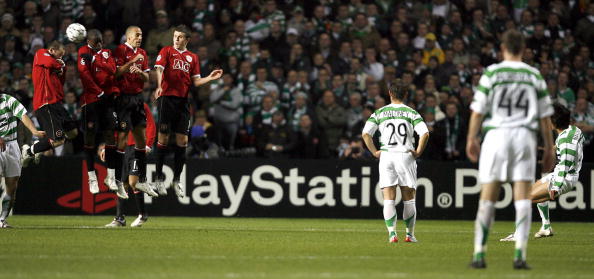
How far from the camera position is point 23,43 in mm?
22422

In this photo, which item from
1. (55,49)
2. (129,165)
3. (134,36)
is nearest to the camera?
(55,49)

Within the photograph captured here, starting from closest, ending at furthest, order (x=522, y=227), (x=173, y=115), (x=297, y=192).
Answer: (x=522, y=227) → (x=173, y=115) → (x=297, y=192)

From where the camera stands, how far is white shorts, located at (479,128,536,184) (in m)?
9.43

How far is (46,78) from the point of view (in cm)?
1482

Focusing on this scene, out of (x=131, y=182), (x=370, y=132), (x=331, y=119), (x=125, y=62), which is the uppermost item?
(x=125, y=62)

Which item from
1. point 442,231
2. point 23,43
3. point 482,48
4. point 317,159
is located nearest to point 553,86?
point 482,48

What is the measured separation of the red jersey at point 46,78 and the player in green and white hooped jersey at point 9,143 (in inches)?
13.3

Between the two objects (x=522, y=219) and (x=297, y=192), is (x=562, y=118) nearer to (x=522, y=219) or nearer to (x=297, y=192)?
(x=522, y=219)

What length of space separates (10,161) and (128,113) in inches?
74.5

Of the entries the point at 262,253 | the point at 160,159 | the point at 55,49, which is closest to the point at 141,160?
the point at 160,159

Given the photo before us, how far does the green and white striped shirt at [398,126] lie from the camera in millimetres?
13000

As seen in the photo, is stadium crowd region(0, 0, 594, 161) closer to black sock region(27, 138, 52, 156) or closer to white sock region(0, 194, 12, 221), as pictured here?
black sock region(27, 138, 52, 156)

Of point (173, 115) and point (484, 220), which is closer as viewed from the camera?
point (484, 220)

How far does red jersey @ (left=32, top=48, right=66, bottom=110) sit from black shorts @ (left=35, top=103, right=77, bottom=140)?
8cm
